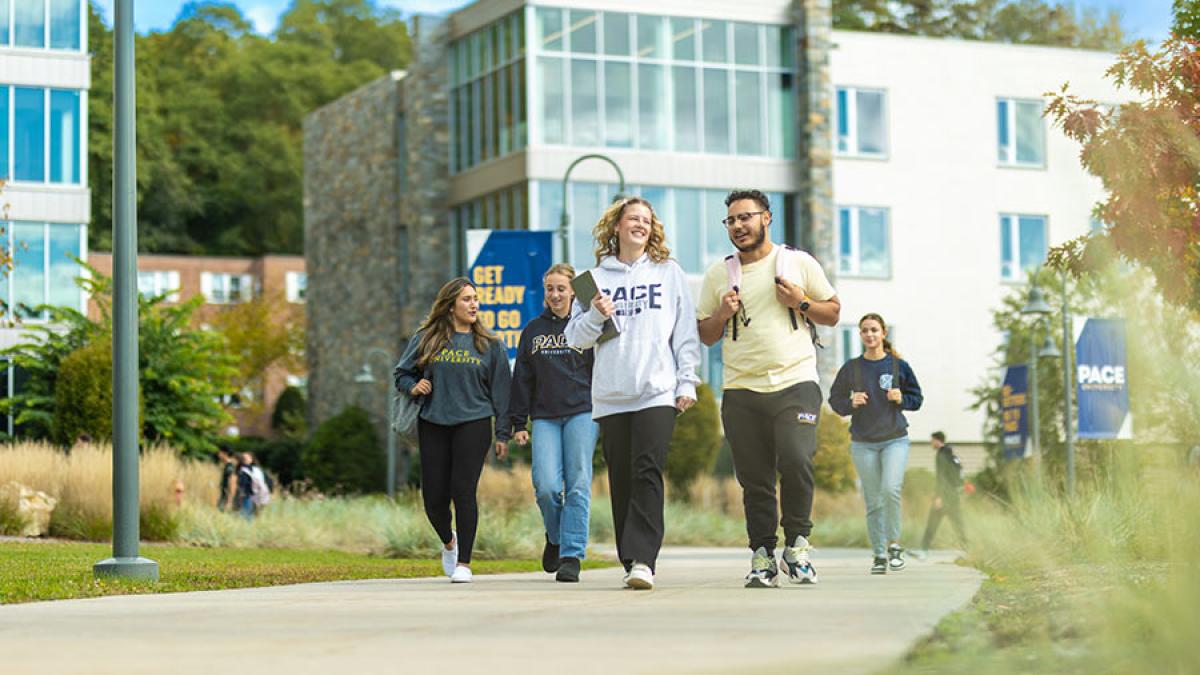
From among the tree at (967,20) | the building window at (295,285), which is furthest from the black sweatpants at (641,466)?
the building window at (295,285)

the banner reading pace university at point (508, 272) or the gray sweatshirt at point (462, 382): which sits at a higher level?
the banner reading pace university at point (508, 272)

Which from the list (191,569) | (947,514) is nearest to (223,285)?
(947,514)

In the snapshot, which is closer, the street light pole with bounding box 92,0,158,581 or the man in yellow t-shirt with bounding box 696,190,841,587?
the man in yellow t-shirt with bounding box 696,190,841,587

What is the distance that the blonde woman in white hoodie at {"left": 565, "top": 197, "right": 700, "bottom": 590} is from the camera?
9938 millimetres

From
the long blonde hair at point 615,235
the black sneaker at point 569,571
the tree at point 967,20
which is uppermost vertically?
the tree at point 967,20

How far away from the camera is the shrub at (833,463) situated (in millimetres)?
39594

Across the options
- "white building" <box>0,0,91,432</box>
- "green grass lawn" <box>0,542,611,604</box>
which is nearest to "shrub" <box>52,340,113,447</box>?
"white building" <box>0,0,91,432</box>

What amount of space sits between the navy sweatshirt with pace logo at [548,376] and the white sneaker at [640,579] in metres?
1.93

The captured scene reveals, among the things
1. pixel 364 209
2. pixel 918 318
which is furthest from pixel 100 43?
pixel 918 318

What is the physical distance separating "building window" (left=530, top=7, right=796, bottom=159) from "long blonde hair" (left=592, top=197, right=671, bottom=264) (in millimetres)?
33681

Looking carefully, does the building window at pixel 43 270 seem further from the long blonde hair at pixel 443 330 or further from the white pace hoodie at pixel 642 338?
the white pace hoodie at pixel 642 338

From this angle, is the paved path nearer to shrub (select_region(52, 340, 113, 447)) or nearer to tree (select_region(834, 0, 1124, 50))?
shrub (select_region(52, 340, 113, 447))

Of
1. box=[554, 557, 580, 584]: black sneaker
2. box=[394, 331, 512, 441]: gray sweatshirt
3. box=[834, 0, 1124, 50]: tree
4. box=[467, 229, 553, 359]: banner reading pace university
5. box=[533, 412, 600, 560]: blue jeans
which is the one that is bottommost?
box=[554, 557, 580, 584]: black sneaker

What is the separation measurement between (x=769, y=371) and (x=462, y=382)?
2.40 meters
